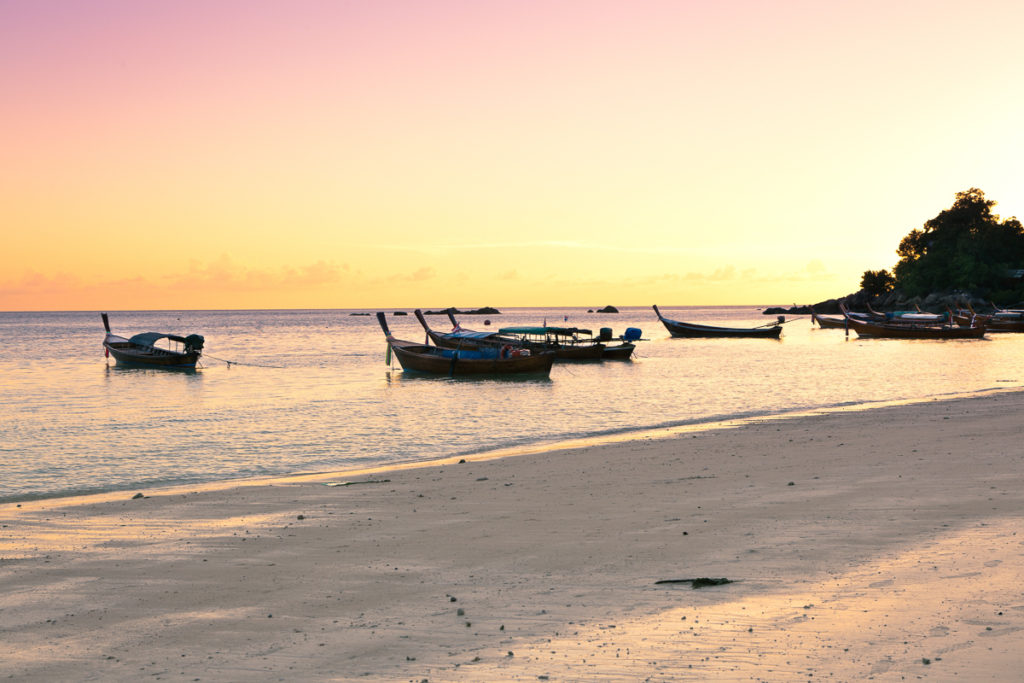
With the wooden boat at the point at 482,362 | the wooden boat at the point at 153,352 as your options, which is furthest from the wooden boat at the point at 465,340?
the wooden boat at the point at 153,352

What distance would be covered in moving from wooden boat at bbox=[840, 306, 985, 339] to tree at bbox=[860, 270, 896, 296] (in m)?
79.1

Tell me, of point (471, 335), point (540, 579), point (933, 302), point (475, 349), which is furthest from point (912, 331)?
point (540, 579)

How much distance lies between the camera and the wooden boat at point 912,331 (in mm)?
85331

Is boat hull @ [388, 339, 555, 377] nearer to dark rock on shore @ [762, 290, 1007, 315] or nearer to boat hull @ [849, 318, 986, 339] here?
boat hull @ [849, 318, 986, 339]

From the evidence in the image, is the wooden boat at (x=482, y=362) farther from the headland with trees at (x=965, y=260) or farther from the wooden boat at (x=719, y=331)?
the headland with trees at (x=965, y=260)

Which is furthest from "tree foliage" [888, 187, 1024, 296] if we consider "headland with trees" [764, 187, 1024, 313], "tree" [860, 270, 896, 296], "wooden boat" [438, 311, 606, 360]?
"wooden boat" [438, 311, 606, 360]

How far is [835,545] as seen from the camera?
8586 mm

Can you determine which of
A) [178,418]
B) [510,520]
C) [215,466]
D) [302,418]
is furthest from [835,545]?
[178,418]

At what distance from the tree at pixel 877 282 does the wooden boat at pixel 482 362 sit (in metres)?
143

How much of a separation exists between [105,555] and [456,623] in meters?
5.25

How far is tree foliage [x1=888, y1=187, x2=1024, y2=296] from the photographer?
128m

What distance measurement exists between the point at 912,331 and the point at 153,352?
7893 cm

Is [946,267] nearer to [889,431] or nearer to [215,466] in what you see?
[889,431]

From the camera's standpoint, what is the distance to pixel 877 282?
565 feet
